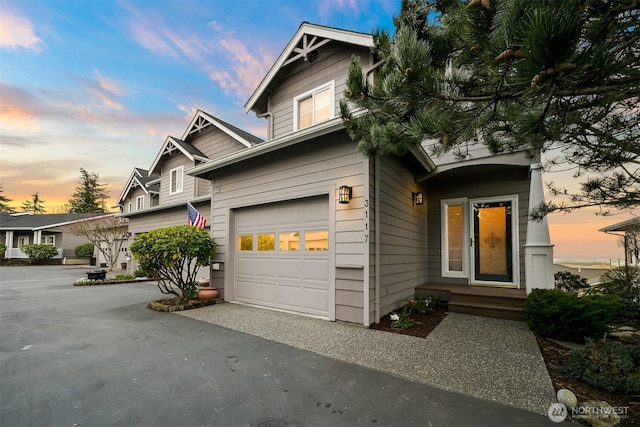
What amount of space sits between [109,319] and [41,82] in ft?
27.9

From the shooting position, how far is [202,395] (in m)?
2.56

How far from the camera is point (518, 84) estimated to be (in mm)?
1781

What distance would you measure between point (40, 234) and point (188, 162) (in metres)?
20.7

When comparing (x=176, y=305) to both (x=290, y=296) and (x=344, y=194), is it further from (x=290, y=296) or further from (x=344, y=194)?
(x=344, y=194)

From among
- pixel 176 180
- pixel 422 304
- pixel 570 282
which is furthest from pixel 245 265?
pixel 176 180

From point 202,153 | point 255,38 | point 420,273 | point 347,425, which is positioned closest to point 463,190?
point 420,273

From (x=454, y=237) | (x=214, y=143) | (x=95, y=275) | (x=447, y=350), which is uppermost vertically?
(x=214, y=143)

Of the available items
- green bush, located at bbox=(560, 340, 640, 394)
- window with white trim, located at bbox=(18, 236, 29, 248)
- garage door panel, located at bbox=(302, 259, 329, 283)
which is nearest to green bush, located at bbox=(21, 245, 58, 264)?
window with white trim, located at bbox=(18, 236, 29, 248)

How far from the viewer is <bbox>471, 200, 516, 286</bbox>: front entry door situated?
6406 millimetres

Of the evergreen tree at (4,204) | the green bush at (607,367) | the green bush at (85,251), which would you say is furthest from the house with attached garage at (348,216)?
the evergreen tree at (4,204)

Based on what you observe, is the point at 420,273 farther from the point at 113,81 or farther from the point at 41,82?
the point at 41,82

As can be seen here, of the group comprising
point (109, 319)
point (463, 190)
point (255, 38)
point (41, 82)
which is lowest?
point (109, 319)

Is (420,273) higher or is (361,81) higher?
(361,81)

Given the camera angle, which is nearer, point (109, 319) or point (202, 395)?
point (202, 395)
